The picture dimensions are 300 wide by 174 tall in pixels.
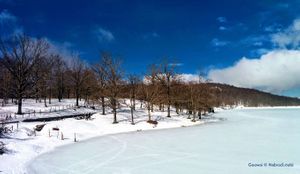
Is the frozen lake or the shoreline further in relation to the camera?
the shoreline

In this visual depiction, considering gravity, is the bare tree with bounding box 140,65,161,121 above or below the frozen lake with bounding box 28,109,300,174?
above

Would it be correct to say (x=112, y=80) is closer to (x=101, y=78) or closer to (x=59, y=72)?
(x=101, y=78)

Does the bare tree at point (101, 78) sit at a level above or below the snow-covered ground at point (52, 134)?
above

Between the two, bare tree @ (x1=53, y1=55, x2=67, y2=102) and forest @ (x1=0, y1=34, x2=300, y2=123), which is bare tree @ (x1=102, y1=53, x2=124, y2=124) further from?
bare tree @ (x1=53, y1=55, x2=67, y2=102)

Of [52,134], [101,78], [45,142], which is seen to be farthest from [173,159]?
[101,78]

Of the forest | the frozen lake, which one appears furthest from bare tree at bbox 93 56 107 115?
the frozen lake

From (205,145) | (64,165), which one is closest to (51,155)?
(64,165)

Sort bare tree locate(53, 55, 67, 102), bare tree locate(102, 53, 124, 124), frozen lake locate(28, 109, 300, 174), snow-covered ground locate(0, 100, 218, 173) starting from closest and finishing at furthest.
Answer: frozen lake locate(28, 109, 300, 174), snow-covered ground locate(0, 100, 218, 173), bare tree locate(102, 53, 124, 124), bare tree locate(53, 55, 67, 102)

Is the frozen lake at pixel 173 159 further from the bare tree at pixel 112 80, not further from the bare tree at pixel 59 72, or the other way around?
the bare tree at pixel 59 72

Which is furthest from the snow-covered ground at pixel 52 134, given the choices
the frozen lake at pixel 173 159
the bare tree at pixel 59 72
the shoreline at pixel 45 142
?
the bare tree at pixel 59 72

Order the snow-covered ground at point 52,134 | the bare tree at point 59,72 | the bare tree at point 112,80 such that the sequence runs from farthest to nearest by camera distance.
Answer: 1. the bare tree at point 59,72
2. the bare tree at point 112,80
3. the snow-covered ground at point 52,134

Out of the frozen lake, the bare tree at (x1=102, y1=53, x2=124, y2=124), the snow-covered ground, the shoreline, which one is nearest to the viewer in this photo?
the frozen lake

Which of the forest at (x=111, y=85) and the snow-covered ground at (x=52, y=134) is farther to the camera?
the forest at (x=111, y=85)

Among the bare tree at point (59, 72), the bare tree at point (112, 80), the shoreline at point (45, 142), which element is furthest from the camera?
the bare tree at point (59, 72)
